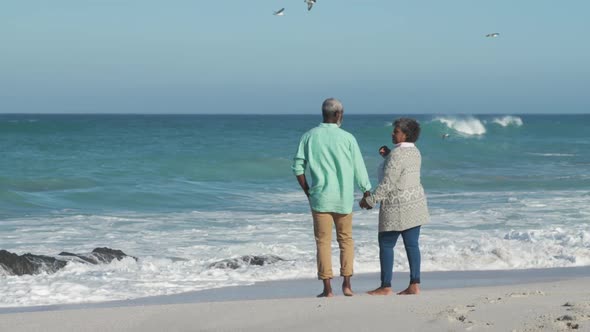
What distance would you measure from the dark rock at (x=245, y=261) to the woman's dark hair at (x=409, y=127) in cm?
361

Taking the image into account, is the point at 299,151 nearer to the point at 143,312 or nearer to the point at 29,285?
the point at 143,312

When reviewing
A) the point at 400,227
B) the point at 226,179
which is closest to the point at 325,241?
the point at 400,227

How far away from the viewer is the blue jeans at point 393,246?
22.5 feet

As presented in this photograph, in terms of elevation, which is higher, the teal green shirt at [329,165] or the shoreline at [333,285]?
the teal green shirt at [329,165]

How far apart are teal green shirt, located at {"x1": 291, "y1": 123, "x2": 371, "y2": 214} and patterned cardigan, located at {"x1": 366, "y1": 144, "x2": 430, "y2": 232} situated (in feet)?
0.59

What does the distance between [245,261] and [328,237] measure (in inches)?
142

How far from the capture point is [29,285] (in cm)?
873

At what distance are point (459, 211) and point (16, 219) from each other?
23.0ft

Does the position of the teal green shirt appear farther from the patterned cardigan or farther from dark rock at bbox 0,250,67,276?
dark rock at bbox 0,250,67,276

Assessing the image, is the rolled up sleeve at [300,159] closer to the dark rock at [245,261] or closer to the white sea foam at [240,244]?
the white sea foam at [240,244]

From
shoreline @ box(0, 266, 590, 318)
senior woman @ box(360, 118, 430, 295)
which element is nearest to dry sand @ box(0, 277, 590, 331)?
senior woman @ box(360, 118, 430, 295)

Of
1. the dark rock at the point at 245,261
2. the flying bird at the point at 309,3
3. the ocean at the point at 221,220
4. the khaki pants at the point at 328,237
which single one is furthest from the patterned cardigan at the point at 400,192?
the flying bird at the point at 309,3

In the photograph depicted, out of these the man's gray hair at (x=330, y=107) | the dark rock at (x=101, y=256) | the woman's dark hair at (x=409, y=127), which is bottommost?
the dark rock at (x=101, y=256)

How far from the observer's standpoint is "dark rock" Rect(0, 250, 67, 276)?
9.50m
